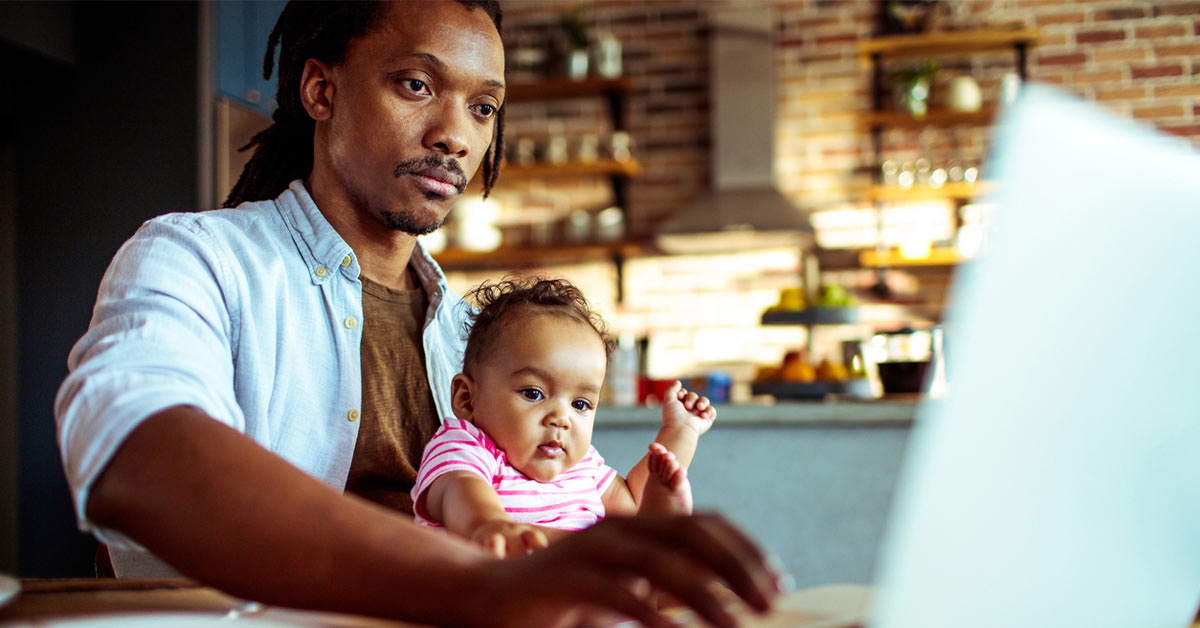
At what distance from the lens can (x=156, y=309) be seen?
836 mm

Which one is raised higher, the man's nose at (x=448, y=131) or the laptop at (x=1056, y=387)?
the man's nose at (x=448, y=131)

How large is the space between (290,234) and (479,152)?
28 cm

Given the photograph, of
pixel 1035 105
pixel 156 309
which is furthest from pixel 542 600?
pixel 156 309

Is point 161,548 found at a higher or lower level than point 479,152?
lower

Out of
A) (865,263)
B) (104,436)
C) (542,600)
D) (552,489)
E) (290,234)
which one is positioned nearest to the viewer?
(542,600)

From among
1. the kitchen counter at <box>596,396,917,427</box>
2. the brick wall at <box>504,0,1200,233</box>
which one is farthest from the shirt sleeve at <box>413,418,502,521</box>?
the brick wall at <box>504,0,1200,233</box>

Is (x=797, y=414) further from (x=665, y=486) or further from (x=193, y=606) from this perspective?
(x=193, y=606)

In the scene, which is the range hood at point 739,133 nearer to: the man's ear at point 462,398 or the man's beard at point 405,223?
the man's beard at point 405,223

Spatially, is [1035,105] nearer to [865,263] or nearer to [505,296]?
[505,296]

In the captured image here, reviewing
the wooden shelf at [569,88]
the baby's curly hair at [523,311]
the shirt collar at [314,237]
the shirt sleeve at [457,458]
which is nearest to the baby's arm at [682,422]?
the baby's curly hair at [523,311]

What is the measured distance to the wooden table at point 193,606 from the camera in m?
0.55

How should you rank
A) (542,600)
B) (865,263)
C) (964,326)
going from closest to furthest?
(964,326) → (542,600) → (865,263)

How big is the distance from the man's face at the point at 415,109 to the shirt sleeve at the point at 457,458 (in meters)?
0.34

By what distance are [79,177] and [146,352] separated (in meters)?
2.78
